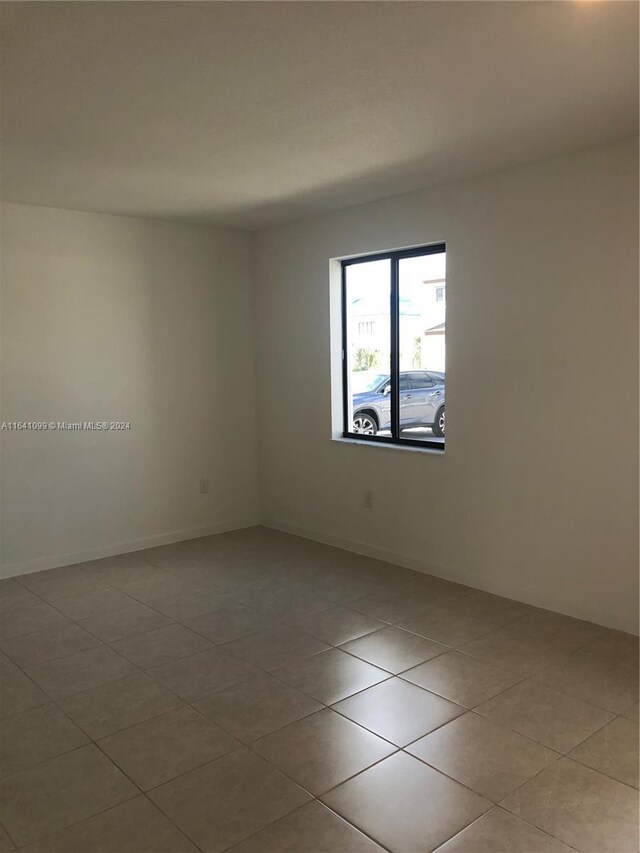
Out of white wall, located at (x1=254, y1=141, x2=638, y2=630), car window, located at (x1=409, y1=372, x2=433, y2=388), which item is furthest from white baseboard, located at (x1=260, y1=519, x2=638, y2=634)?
car window, located at (x1=409, y1=372, x2=433, y2=388)

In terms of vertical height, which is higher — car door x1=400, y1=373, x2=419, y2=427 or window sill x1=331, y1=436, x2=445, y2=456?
car door x1=400, y1=373, x2=419, y2=427

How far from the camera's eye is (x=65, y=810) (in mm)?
2230

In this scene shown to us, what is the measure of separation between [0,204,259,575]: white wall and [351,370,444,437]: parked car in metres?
1.12

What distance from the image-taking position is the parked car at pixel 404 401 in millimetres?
4512

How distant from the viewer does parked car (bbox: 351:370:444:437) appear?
4512 mm

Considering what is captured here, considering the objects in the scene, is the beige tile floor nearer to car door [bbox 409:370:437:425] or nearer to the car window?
car door [bbox 409:370:437:425]

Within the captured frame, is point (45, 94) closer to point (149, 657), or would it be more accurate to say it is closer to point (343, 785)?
point (149, 657)

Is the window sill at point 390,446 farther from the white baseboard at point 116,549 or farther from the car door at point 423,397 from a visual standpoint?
the white baseboard at point 116,549

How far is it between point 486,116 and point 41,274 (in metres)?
3.09

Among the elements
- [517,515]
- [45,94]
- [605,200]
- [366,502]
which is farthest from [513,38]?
[366,502]

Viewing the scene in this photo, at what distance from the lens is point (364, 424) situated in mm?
5066

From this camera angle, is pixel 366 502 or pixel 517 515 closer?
pixel 517 515

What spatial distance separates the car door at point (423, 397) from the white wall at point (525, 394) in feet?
0.90

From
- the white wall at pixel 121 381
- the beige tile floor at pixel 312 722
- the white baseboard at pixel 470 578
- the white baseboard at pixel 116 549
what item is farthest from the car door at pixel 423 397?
the white baseboard at pixel 116 549
